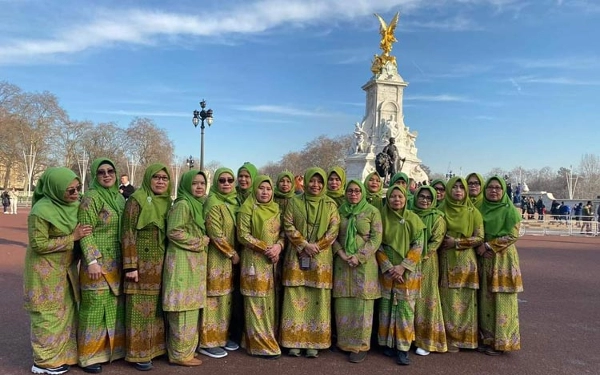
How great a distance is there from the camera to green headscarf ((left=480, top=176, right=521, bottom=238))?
466 centimetres

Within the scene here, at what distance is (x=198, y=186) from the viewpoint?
14.4ft

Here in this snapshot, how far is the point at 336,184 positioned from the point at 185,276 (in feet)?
6.41

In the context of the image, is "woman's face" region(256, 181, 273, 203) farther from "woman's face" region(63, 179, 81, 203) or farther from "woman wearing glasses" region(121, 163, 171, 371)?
"woman's face" region(63, 179, 81, 203)

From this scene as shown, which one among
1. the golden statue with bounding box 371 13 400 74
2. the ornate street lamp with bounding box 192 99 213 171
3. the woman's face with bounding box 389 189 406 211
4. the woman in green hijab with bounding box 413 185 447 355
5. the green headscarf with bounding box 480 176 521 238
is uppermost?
the golden statue with bounding box 371 13 400 74

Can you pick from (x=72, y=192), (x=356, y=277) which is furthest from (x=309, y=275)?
(x=72, y=192)

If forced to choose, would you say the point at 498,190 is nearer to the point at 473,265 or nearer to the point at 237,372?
the point at 473,265

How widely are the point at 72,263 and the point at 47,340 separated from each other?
0.69 m

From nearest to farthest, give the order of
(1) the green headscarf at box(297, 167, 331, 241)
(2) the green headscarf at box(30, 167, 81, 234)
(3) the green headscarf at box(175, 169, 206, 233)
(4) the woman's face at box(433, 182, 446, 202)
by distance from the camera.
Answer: (2) the green headscarf at box(30, 167, 81, 234) < (3) the green headscarf at box(175, 169, 206, 233) < (1) the green headscarf at box(297, 167, 331, 241) < (4) the woman's face at box(433, 182, 446, 202)

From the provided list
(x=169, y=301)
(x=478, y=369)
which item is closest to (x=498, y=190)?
(x=478, y=369)

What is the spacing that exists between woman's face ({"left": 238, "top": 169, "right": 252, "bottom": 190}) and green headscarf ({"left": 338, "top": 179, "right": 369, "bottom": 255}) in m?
1.16

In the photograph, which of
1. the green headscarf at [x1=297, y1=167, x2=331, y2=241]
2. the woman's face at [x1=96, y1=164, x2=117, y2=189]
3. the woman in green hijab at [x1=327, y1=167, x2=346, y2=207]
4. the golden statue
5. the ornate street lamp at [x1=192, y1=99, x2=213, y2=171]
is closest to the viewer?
the woman's face at [x1=96, y1=164, x2=117, y2=189]

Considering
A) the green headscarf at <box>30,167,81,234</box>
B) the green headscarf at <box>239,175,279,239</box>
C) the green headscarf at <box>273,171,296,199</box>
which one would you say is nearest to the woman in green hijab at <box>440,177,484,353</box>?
the green headscarf at <box>273,171,296,199</box>

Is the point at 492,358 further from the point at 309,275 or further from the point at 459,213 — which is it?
the point at 309,275

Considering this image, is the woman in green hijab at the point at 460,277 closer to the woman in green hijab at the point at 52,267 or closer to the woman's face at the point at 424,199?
the woman's face at the point at 424,199
